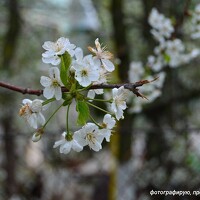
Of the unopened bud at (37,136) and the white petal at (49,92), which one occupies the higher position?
the white petal at (49,92)

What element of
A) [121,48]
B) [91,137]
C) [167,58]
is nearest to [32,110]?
[91,137]

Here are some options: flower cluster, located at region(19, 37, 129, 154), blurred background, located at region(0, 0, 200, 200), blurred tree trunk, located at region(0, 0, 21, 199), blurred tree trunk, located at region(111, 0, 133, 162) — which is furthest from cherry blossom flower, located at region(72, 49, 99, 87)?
blurred tree trunk, located at region(0, 0, 21, 199)

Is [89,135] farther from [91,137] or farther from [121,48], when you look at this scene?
[121,48]

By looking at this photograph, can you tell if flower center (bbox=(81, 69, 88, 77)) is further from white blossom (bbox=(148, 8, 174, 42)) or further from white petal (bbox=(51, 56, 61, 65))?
white blossom (bbox=(148, 8, 174, 42))

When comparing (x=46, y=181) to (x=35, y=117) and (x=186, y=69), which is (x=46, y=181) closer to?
(x=186, y=69)

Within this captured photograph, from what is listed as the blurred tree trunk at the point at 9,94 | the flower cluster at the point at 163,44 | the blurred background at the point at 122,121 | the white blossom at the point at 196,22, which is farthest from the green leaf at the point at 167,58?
the blurred tree trunk at the point at 9,94

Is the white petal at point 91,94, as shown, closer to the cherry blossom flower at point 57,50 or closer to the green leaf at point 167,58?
the cherry blossom flower at point 57,50
